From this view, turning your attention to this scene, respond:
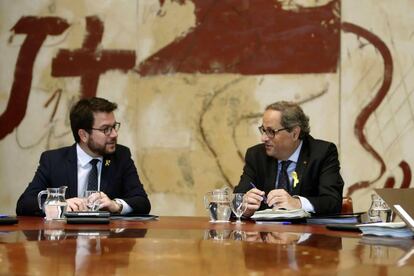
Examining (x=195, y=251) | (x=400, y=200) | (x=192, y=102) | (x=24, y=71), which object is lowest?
(x=195, y=251)

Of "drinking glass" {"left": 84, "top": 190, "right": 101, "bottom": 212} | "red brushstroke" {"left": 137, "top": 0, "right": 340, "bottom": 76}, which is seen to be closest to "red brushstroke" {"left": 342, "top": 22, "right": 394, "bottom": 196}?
"red brushstroke" {"left": 137, "top": 0, "right": 340, "bottom": 76}

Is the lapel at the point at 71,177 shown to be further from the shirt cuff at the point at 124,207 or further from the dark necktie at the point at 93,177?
the shirt cuff at the point at 124,207

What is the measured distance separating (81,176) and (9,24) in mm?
2331

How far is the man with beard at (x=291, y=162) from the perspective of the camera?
4.20 meters

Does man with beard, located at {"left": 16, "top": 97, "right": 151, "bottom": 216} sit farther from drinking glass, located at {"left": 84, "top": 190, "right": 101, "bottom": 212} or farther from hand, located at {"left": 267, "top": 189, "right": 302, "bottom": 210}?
hand, located at {"left": 267, "top": 189, "right": 302, "bottom": 210}

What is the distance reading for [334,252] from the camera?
223 cm

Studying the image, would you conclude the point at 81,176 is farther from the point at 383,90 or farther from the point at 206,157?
the point at 383,90

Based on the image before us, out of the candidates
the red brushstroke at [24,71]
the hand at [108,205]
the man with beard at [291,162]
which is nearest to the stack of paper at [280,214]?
the man with beard at [291,162]

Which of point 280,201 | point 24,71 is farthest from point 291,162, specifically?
point 24,71

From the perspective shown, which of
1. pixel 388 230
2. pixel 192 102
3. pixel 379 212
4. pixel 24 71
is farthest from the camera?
pixel 24 71

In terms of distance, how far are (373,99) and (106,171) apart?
6.84 feet

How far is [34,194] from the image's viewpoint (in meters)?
4.05

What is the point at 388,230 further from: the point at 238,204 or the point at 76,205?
the point at 76,205

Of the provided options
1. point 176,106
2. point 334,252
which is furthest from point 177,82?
point 334,252
